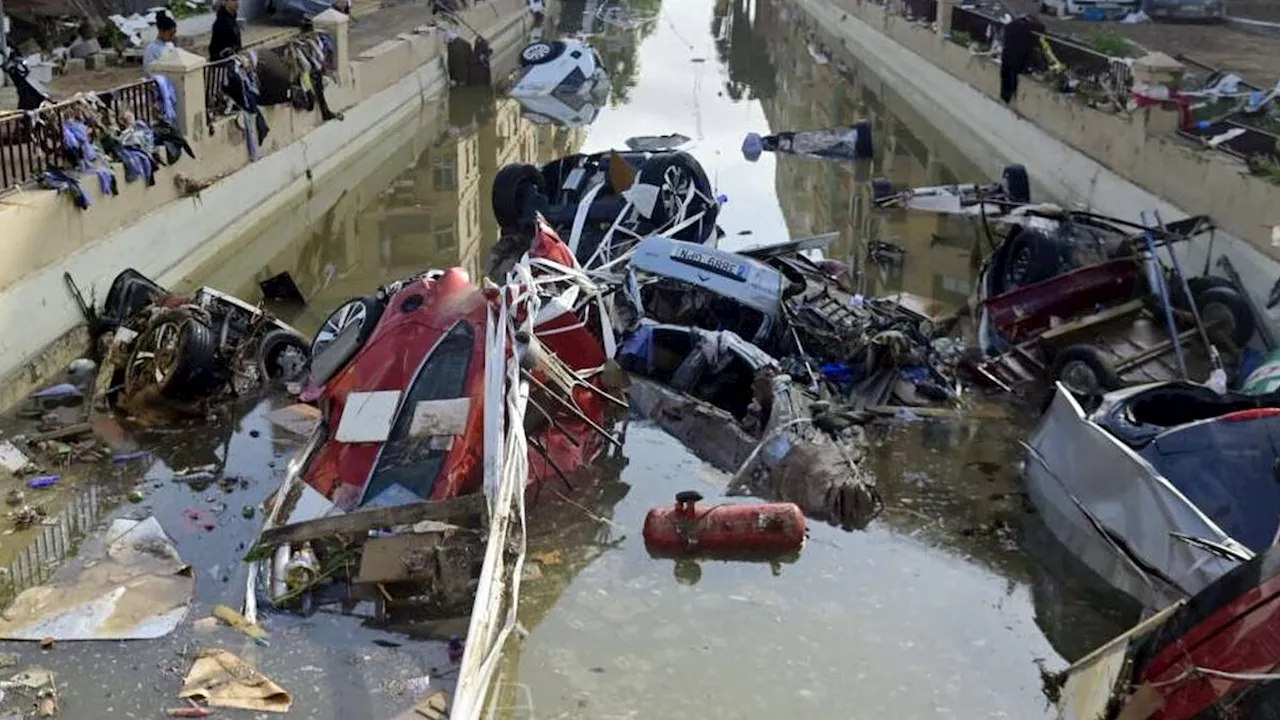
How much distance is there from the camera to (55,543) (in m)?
9.22

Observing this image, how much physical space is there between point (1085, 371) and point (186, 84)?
1168 cm

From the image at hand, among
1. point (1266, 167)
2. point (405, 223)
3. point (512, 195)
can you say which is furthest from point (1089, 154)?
point (405, 223)

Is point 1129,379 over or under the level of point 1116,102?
under

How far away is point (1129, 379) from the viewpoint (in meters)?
12.0

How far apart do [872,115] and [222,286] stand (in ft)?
71.5

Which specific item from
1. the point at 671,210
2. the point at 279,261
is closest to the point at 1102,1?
the point at 671,210

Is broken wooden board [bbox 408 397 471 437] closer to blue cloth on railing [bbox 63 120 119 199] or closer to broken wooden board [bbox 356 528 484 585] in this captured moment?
broken wooden board [bbox 356 528 484 585]

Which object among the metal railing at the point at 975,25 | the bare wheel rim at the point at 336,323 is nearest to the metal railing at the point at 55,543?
the bare wheel rim at the point at 336,323

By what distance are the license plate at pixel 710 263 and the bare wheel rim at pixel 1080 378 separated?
10.7 ft

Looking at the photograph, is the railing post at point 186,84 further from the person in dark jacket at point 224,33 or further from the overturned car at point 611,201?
the overturned car at point 611,201

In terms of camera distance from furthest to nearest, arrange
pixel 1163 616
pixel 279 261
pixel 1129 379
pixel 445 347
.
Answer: pixel 279 261, pixel 1129 379, pixel 445 347, pixel 1163 616

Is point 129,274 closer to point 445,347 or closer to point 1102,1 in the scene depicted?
point 445,347

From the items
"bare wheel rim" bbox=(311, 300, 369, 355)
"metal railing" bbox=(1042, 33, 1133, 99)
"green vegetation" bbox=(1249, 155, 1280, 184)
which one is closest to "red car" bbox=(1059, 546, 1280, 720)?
"bare wheel rim" bbox=(311, 300, 369, 355)

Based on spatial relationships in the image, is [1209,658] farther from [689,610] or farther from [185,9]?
[185,9]
